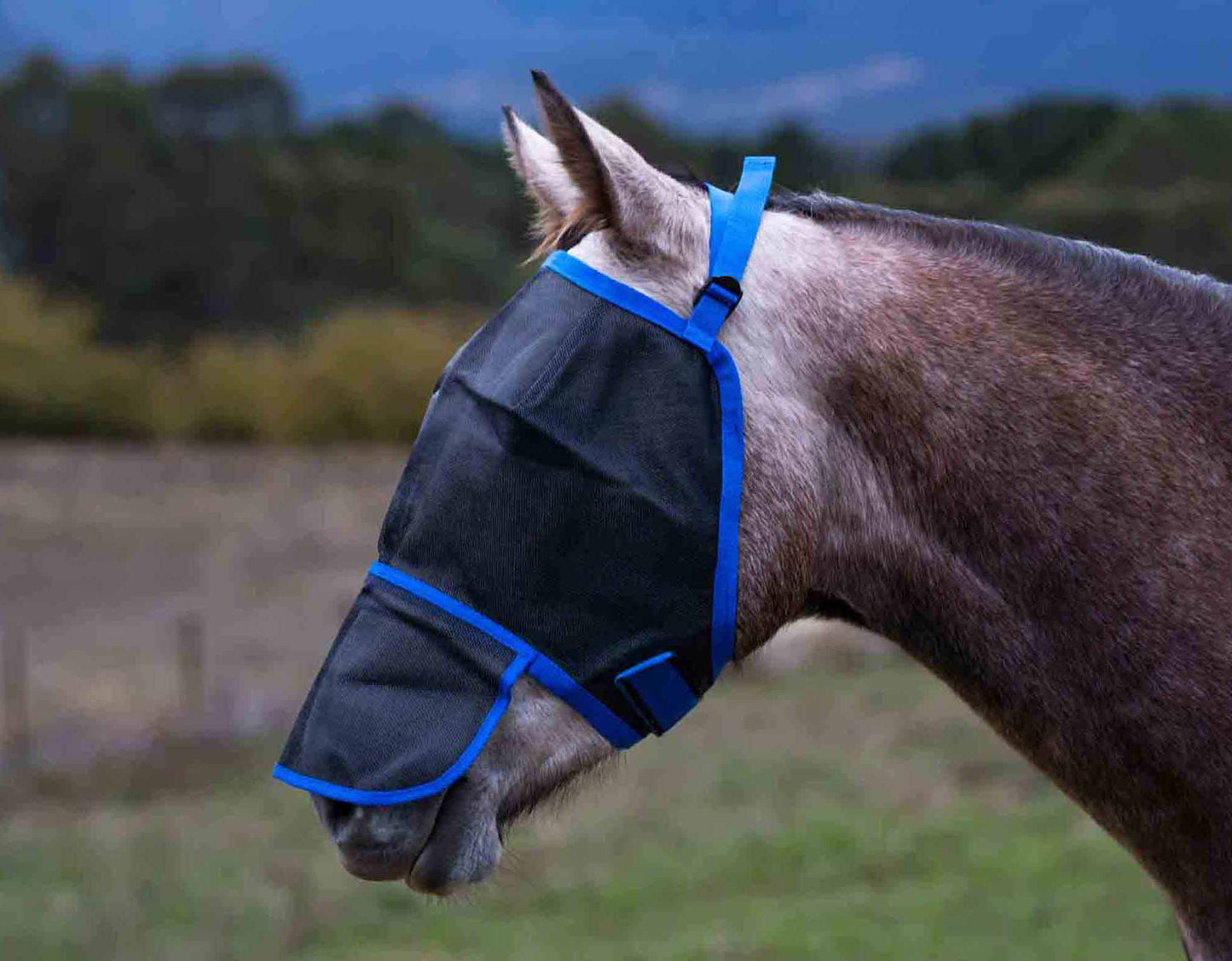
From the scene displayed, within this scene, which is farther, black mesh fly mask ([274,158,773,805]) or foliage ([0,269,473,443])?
foliage ([0,269,473,443])

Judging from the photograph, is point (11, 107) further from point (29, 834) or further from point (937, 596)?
point (937, 596)

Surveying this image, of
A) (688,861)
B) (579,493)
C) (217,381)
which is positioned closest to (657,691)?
(579,493)

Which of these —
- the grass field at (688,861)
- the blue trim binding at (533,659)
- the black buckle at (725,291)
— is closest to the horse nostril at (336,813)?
the blue trim binding at (533,659)

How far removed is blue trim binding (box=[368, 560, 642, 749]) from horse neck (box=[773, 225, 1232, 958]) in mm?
374

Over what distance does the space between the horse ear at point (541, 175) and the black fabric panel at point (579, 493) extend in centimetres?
20

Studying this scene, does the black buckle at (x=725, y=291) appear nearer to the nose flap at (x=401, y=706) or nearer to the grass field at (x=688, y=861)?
the nose flap at (x=401, y=706)

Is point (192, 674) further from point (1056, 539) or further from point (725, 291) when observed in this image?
point (1056, 539)

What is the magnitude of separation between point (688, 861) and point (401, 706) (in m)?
5.91

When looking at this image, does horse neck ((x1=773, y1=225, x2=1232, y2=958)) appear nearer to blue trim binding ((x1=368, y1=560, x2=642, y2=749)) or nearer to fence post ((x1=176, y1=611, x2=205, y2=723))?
blue trim binding ((x1=368, y1=560, x2=642, y2=749))

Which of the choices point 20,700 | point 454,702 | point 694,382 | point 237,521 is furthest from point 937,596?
point 237,521

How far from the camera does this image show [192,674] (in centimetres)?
1157

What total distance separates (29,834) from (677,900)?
418 centimetres

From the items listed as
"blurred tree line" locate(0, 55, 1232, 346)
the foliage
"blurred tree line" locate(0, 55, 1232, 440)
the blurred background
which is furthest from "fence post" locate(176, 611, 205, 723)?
"blurred tree line" locate(0, 55, 1232, 346)

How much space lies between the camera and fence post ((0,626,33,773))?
32.7 feet
